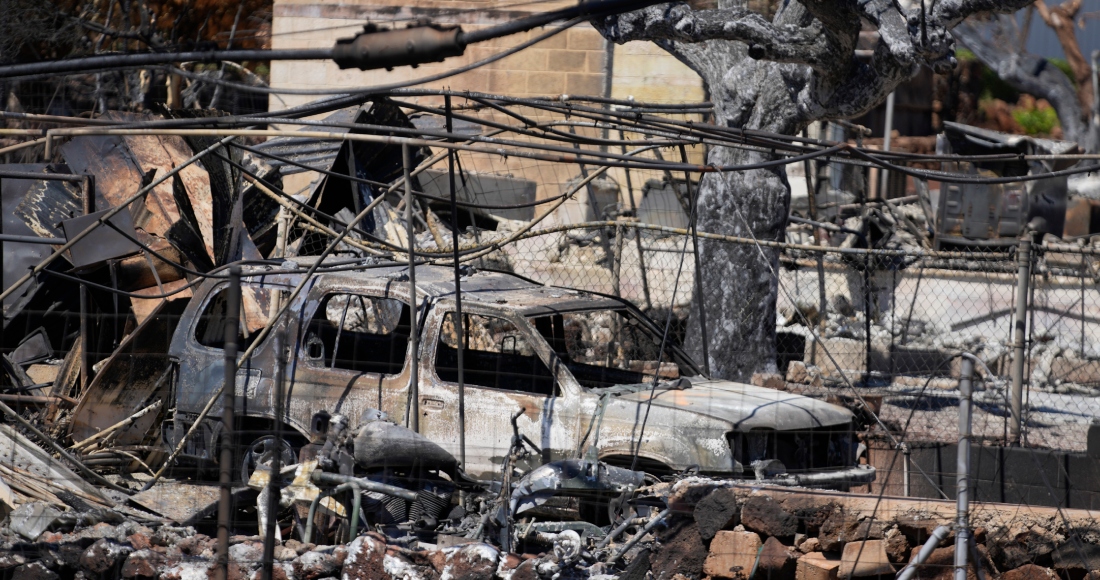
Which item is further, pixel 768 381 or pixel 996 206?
pixel 996 206

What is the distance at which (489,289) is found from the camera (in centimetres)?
723

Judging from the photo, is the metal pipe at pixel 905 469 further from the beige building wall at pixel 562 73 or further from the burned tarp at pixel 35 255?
the beige building wall at pixel 562 73

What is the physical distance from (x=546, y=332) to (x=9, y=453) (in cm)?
326

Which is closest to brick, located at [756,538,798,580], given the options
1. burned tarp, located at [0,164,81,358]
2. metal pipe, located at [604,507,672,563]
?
metal pipe, located at [604,507,672,563]

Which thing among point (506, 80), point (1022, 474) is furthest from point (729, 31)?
point (506, 80)

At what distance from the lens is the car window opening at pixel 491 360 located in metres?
6.80

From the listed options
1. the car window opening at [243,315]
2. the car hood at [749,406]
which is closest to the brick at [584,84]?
the car window opening at [243,315]

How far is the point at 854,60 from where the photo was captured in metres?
9.34

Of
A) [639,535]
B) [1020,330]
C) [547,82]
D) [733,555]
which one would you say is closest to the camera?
[733,555]

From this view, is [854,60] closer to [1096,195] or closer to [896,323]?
[896,323]

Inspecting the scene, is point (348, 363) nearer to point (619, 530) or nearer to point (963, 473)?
point (619, 530)

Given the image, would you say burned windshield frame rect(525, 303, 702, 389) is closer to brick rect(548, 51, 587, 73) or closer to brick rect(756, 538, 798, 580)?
brick rect(756, 538, 798, 580)

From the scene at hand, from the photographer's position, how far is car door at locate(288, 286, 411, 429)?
6.80m

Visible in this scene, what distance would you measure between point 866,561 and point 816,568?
0.24 m
